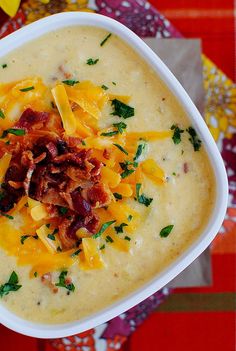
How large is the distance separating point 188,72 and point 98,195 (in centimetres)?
79

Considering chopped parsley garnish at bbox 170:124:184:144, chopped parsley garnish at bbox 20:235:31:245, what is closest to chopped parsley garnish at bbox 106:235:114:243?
chopped parsley garnish at bbox 20:235:31:245

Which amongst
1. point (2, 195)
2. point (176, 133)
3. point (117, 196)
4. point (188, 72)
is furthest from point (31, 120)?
point (188, 72)

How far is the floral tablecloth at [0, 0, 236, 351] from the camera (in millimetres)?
2096

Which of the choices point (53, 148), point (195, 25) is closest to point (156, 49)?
point (195, 25)

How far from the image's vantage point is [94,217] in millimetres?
1636

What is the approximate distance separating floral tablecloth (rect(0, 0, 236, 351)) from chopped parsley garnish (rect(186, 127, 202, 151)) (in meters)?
0.50

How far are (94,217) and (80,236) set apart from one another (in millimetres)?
71

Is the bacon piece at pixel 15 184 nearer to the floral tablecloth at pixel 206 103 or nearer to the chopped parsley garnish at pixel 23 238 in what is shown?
the chopped parsley garnish at pixel 23 238

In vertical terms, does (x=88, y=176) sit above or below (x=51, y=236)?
above

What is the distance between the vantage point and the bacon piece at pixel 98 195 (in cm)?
160

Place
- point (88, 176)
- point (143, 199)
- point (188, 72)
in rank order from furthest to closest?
point (188, 72) → point (143, 199) → point (88, 176)

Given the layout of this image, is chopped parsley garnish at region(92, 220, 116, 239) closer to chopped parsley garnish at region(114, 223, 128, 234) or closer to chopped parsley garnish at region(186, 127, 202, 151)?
chopped parsley garnish at region(114, 223, 128, 234)

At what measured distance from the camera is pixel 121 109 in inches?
65.7

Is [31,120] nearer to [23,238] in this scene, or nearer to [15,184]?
[15,184]
